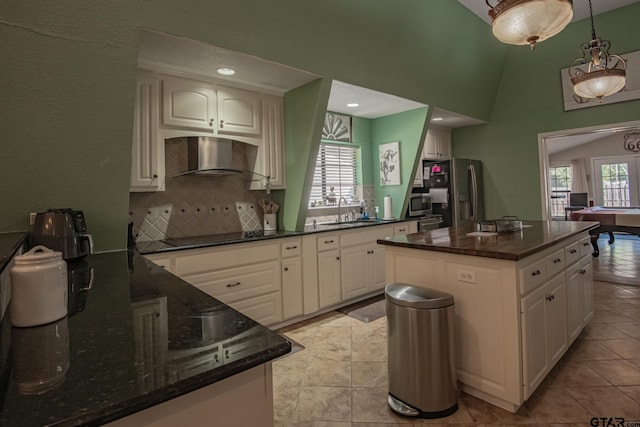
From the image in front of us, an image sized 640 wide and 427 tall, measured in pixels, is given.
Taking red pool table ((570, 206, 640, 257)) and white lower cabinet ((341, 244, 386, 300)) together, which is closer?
white lower cabinet ((341, 244, 386, 300))

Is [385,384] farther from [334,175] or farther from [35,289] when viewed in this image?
[334,175]

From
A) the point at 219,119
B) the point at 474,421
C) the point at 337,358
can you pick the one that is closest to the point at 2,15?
the point at 219,119

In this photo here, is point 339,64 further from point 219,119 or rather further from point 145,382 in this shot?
point 145,382

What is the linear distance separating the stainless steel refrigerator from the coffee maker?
4.47 meters

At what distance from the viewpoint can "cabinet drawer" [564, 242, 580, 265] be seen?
2.38 meters

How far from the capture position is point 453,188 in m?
4.96

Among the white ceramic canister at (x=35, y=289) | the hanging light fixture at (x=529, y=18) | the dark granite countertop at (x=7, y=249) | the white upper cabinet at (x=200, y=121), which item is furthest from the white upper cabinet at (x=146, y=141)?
the hanging light fixture at (x=529, y=18)

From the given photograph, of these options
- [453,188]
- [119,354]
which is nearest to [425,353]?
[119,354]

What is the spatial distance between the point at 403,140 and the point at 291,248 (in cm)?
239

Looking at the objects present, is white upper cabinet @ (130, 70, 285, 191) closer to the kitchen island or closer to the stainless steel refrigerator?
the kitchen island

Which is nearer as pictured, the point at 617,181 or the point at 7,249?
the point at 7,249

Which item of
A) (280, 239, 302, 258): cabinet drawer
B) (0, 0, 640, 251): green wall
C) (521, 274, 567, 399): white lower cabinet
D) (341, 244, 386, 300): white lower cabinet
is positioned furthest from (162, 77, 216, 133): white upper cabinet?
(521, 274, 567, 399): white lower cabinet

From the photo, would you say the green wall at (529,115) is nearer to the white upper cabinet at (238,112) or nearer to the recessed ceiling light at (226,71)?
the white upper cabinet at (238,112)

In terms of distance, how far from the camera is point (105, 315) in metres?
1.07
